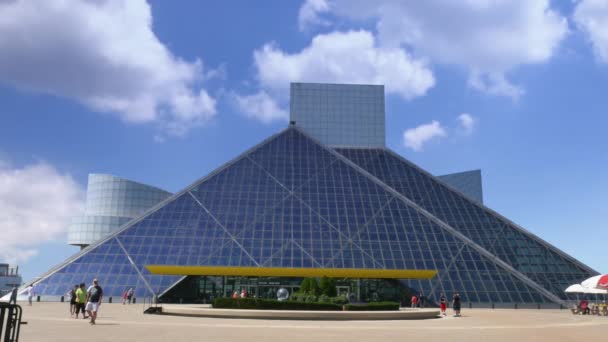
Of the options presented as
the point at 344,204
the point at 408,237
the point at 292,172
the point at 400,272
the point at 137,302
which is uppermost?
the point at 292,172

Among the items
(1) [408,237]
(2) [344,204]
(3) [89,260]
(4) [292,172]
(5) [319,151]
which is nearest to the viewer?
(3) [89,260]

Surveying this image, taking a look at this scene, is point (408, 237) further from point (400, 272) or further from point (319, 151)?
point (319, 151)

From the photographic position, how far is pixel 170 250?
3875cm

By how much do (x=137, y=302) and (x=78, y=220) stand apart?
4360 centimetres

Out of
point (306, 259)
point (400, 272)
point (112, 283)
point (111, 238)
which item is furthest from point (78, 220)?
point (400, 272)

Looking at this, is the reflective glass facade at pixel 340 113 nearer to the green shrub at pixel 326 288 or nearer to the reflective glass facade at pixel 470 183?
the reflective glass facade at pixel 470 183

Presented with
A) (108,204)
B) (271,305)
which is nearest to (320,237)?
(271,305)

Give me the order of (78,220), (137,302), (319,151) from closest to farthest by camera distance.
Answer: (137,302), (319,151), (78,220)

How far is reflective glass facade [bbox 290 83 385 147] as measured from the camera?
66.1 meters

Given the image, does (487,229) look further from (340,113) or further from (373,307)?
(340,113)

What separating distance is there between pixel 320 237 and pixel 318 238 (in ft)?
0.83

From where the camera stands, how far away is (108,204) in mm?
74438

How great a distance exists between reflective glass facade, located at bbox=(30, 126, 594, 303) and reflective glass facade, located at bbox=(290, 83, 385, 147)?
13.5 metres

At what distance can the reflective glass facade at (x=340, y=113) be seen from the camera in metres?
66.1
